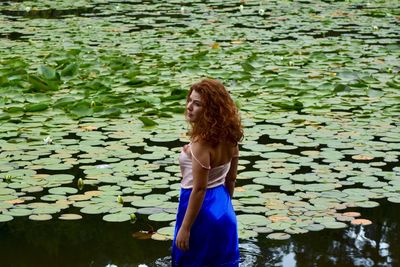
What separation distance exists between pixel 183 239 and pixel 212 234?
0.12 meters

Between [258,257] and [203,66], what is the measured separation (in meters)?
4.83

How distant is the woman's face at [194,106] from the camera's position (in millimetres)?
3504

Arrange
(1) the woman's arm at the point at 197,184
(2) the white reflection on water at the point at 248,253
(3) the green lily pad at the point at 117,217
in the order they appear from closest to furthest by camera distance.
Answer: (1) the woman's arm at the point at 197,184
(2) the white reflection on water at the point at 248,253
(3) the green lily pad at the point at 117,217

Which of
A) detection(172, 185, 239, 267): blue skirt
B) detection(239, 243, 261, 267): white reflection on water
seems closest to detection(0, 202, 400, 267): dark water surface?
detection(239, 243, 261, 267): white reflection on water

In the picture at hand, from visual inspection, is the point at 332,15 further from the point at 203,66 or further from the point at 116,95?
the point at 116,95

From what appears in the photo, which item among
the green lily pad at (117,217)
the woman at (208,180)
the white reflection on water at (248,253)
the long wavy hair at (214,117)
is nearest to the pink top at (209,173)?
the woman at (208,180)

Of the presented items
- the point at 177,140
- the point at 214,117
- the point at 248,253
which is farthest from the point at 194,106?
the point at 177,140

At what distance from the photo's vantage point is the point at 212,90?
347cm

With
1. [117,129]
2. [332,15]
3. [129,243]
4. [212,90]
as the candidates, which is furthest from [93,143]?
[332,15]

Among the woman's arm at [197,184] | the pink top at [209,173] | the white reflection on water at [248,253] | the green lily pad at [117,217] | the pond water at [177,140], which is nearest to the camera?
the woman's arm at [197,184]

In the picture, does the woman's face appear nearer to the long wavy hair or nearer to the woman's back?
the long wavy hair

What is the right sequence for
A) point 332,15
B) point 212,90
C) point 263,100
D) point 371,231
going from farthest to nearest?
1. point 332,15
2. point 263,100
3. point 371,231
4. point 212,90

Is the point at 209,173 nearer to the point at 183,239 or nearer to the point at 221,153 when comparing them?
the point at 221,153

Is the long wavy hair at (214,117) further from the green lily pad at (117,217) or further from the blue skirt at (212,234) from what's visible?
the green lily pad at (117,217)
